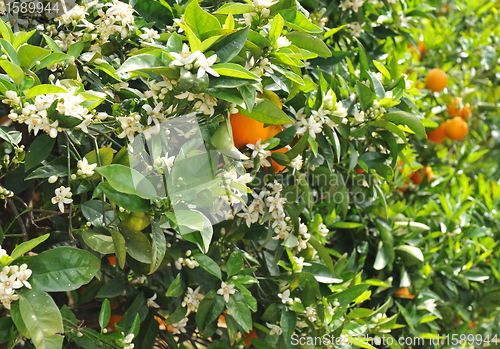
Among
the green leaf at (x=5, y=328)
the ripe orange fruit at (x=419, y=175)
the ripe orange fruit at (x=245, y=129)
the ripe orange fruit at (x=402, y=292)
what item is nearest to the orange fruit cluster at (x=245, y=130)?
the ripe orange fruit at (x=245, y=129)

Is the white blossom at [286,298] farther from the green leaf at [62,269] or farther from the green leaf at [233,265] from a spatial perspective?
the green leaf at [62,269]

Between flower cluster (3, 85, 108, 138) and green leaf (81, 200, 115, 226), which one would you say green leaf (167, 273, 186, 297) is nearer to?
green leaf (81, 200, 115, 226)

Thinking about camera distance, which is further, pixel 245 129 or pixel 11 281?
pixel 245 129

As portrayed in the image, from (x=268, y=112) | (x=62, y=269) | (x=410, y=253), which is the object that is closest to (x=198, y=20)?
(x=268, y=112)

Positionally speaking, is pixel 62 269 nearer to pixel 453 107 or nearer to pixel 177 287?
pixel 177 287

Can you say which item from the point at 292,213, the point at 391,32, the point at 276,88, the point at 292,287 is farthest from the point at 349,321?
the point at 391,32

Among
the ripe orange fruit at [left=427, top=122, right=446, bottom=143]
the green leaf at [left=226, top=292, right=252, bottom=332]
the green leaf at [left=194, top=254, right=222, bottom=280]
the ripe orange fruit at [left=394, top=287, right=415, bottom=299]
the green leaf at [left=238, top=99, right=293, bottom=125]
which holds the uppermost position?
the green leaf at [left=238, top=99, right=293, bottom=125]

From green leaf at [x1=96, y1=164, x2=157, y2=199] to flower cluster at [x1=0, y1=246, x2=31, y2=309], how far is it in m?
0.15

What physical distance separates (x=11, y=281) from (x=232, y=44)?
15.7 inches

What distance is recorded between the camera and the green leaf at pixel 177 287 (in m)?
0.70

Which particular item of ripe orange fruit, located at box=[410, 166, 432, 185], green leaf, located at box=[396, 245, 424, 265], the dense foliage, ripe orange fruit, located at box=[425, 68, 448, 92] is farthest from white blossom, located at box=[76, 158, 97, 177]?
ripe orange fruit, located at box=[425, 68, 448, 92]

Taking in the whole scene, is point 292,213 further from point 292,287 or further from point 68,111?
point 68,111

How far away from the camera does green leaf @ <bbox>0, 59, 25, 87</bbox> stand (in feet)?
1.63

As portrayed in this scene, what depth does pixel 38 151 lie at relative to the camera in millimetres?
612
